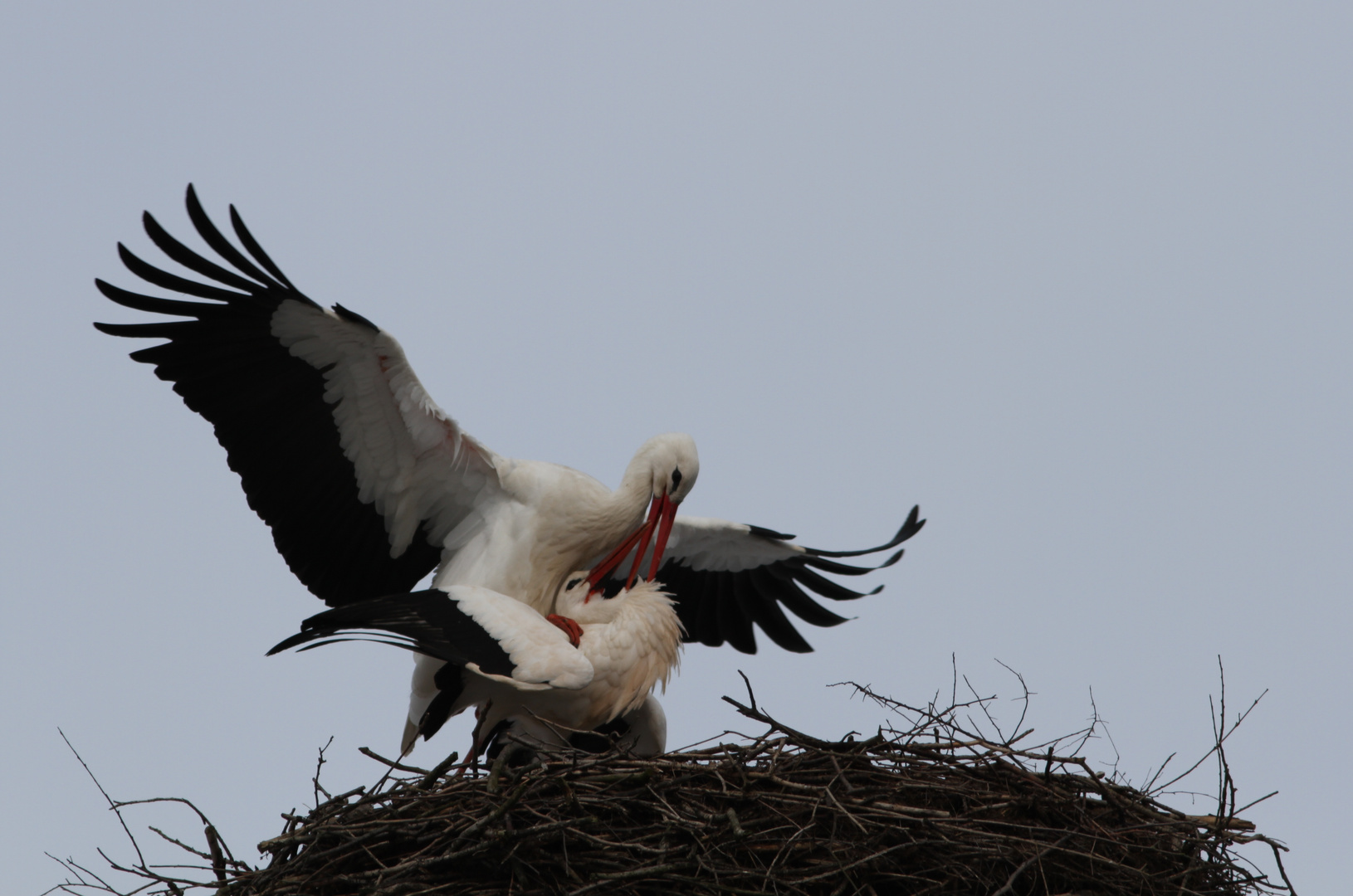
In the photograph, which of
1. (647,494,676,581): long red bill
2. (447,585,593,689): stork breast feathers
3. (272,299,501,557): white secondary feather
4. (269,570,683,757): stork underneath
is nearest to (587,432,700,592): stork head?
(647,494,676,581): long red bill

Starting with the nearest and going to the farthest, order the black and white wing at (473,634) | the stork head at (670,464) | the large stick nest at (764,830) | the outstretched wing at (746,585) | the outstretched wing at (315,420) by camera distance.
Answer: the large stick nest at (764,830), the black and white wing at (473,634), the outstretched wing at (315,420), the stork head at (670,464), the outstretched wing at (746,585)

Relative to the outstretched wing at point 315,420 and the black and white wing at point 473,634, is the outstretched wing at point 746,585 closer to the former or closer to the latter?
the outstretched wing at point 315,420

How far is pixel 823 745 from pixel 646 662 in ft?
3.14

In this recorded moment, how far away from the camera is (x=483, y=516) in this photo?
219 inches

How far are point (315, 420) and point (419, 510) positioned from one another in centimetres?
56

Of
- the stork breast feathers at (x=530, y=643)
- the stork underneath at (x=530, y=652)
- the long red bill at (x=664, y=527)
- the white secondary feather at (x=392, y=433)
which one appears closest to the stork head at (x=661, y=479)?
the long red bill at (x=664, y=527)

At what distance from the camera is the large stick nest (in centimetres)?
392

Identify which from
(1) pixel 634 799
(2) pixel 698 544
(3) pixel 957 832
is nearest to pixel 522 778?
(1) pixel 634 799

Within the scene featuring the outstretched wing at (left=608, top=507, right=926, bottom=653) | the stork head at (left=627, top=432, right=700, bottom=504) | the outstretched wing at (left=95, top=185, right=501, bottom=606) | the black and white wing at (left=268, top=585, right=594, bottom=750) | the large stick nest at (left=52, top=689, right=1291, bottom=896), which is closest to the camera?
the large stick nest at (left=52, top=689, right=1291, bottom=896)

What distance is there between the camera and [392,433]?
5.34 meters

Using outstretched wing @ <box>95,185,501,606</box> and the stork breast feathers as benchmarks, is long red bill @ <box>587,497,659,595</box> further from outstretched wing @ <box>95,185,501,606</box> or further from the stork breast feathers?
the stork breast feathers

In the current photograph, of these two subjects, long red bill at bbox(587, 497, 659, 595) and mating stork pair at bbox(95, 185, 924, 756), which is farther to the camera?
long red bill at bbox(587, 497, 659, 595)

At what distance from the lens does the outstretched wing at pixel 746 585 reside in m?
6.51

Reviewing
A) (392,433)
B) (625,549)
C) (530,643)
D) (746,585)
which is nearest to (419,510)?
(392,433)
